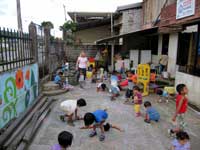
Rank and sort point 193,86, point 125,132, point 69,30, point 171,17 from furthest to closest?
point 69,30, point 171,17, point 193,86, point 125,132

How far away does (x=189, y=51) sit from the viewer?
7.89 meters

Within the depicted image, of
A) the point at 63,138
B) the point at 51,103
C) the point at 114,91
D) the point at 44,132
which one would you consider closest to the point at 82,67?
the point at 114,91

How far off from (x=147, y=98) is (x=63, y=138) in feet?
17.6

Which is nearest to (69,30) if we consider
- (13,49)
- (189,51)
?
(189,51)

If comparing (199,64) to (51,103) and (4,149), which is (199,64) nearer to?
(51,103)

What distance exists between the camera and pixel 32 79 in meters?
6.13

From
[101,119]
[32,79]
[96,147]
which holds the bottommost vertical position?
[96,147]

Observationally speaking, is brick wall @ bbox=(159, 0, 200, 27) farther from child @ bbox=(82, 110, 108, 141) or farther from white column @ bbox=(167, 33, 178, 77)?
child @ bbox=(82, 110, 108, 141)

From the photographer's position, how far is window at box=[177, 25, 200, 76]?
6.75 metres

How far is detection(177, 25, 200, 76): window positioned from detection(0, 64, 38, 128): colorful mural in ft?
17.4

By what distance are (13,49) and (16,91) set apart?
1019mm

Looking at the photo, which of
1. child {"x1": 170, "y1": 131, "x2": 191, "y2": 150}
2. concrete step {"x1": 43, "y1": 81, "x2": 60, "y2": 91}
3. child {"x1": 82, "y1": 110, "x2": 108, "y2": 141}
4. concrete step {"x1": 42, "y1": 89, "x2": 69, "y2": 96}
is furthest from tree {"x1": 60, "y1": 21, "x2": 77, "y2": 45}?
child {"x1": 170, "y1": 131, "x2": 191, "y2": 150}

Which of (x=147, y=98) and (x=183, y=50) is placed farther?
(x=183, y=50)

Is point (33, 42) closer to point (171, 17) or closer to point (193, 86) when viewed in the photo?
point (171, 17)
